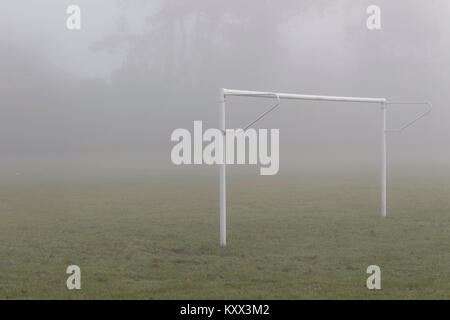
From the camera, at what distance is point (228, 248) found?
9.48 metres

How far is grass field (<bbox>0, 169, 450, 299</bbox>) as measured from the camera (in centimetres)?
702

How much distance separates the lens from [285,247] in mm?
9656

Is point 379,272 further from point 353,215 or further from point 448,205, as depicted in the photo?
point 448,205

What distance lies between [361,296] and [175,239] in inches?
178

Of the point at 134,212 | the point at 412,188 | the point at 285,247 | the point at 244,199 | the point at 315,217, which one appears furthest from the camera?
the point at 412,188

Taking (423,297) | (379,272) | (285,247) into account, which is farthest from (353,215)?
(423,297)

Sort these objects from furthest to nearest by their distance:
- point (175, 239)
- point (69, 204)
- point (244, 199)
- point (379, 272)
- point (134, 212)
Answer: point (244, 199)
point (69, 204)
point (134, 212)
point (175, 239)
point (379, 272)

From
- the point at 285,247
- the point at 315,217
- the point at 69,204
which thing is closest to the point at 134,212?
the point at 69,204

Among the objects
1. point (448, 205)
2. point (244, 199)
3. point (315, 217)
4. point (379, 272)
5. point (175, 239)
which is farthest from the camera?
point (244, 199)

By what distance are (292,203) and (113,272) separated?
9632 mm

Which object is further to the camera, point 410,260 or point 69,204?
point 69,204

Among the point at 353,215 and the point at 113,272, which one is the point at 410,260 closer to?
the point at 113,272

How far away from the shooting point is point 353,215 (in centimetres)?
1370

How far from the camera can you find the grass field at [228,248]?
702 cm
